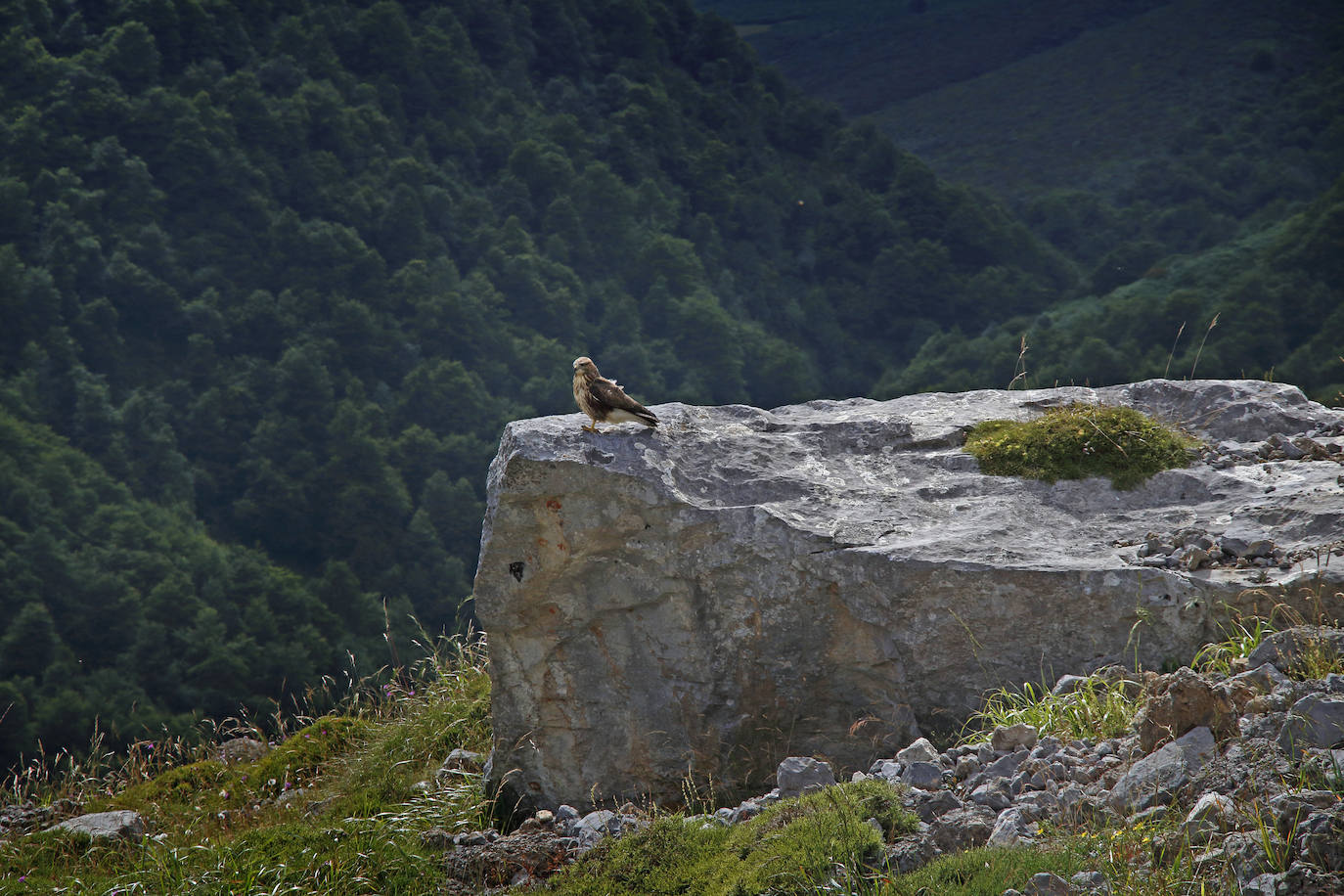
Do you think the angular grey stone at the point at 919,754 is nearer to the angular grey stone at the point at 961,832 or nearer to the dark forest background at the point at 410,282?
the angular grey stone at the point at 961,832

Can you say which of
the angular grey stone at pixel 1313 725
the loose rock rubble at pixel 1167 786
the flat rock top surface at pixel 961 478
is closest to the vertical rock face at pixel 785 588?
the flat rock top surface at pixel 961 478

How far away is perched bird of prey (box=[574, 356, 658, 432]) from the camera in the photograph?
7512 mm

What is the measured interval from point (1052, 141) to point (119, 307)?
5226 cm

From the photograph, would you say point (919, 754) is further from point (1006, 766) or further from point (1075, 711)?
point (1075, 711)

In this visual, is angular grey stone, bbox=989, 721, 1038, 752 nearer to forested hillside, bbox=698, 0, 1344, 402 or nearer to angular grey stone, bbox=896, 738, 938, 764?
angular grey stone, bbox=896, 738, 938, 764

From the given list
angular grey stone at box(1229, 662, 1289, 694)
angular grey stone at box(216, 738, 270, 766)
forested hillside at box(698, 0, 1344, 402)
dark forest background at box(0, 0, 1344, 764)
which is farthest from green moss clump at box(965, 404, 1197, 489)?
forested hillside at box(698, 0, 1344, 402)

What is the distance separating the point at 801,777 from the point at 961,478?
9.55ft

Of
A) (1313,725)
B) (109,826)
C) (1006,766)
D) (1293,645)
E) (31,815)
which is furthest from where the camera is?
(31,815)

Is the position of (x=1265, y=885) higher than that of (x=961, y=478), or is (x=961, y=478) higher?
(x=961, y=478)

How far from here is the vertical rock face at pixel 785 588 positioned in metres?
6.79

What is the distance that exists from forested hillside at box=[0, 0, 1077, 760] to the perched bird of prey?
27.6m

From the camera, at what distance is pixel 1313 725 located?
14.8ft

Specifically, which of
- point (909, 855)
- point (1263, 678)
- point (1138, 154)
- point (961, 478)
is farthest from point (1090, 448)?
point (1138, 154)

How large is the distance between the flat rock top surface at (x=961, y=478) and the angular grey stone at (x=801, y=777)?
167 centimetres
